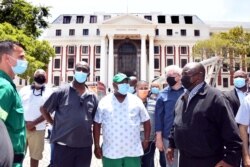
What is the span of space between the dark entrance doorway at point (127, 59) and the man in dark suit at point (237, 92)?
5397cm

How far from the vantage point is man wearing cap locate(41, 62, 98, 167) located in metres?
4.59

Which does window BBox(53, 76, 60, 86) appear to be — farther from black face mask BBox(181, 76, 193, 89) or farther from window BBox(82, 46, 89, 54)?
black face mask BBox(181, 76, 193, 89)

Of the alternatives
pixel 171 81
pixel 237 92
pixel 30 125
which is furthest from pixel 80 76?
pixel 237 92

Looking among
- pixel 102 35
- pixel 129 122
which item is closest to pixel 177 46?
pixel 102 35

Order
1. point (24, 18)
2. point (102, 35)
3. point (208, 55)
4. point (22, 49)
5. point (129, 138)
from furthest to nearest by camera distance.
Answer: point (102, 35) < point (208, 55) < point (24, 18) < point (129, 138) < point (22, 49)

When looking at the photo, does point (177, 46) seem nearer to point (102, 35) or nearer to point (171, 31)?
point (171, 31)

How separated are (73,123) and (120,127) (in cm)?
64

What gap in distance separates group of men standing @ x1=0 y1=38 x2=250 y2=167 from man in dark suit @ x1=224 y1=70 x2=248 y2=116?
19mm

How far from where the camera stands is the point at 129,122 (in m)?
4.61

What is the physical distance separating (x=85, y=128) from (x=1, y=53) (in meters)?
1.94

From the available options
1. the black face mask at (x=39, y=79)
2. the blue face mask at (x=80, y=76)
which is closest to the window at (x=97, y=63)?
the black face mask at (x=39, y=79)

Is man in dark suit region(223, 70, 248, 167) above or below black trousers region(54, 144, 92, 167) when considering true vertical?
above

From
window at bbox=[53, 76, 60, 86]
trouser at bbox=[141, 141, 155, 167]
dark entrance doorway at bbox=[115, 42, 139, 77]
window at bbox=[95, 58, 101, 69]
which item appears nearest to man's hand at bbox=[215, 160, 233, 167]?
trouser at bbox=[141, 141, 155, 167]

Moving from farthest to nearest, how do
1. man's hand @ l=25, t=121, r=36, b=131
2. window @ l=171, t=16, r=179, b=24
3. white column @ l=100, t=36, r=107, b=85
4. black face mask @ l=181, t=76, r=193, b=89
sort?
window @ l=171, t=16, r=179, b=24 < white column @ l=100, t=36, r=107, b=85 < man's hand @ l=25, t=121, r=36, b=131 < black face mask @ l=181, t=76, r=193, b=89
